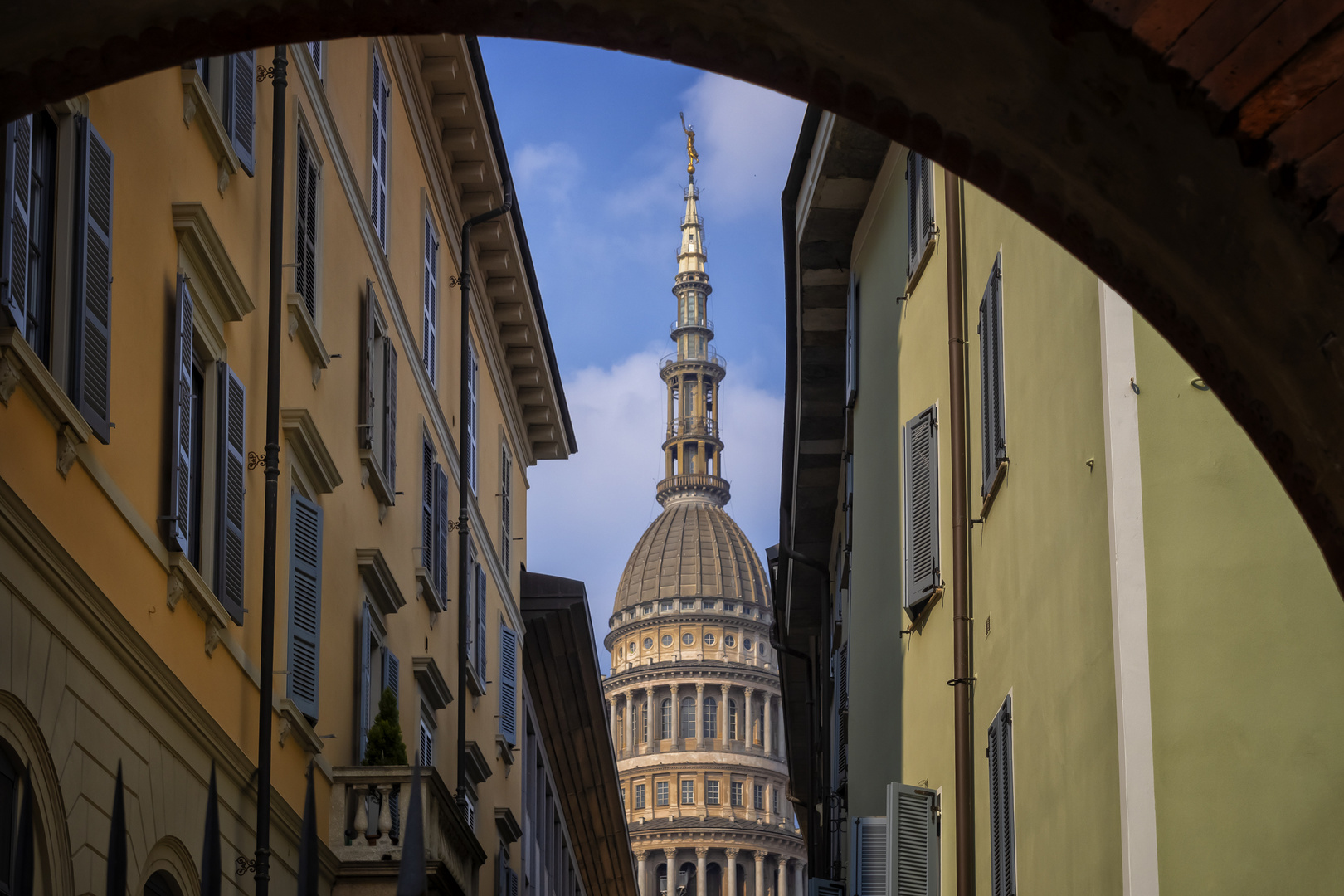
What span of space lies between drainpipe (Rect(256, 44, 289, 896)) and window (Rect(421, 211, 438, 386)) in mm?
7017

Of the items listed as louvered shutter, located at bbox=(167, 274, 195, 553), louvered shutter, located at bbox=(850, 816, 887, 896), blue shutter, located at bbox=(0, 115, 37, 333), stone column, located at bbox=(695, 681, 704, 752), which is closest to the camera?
blue shutter, located at bbox=(0, 115, 37, 333)

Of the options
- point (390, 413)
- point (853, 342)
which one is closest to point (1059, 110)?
point (390, 413)

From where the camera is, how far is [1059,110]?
4.14m

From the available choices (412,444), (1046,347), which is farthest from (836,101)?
(412,444)

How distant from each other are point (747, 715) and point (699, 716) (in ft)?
10.1

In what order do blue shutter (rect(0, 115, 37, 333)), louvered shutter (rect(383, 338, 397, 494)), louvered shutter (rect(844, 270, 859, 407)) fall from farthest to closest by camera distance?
louvered shutter (rect(844, 270, 859, 407)) → louvered shutter (rect(383, 338, 397, 494)) → blue shutter (rect(0, 115, 37, 333))

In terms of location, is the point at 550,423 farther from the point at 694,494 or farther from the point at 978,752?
the point at 694,494

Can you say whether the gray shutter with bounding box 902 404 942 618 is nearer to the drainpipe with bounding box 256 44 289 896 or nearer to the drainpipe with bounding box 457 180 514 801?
the drainpipe with bounding box 256 44 289 896

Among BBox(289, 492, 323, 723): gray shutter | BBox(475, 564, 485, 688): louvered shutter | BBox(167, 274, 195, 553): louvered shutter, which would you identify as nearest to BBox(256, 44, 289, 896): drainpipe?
BBox(289, 492, 323, 723): gray shutter

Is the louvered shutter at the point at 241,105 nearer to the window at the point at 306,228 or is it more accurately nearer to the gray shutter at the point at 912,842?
the window at the point at 306,228

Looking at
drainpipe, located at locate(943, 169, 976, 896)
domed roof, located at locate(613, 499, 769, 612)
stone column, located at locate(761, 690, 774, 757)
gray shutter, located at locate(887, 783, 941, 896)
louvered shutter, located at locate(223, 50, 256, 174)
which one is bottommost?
gray shutter, located at locate(887, 783, 941, 896)

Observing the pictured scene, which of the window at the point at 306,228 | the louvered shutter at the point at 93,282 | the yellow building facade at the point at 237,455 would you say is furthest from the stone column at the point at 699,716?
the louvered shutter at the point at 93,282

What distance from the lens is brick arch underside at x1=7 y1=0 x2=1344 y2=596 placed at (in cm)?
363

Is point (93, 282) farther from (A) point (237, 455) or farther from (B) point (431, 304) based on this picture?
(B) point (431, 304)
